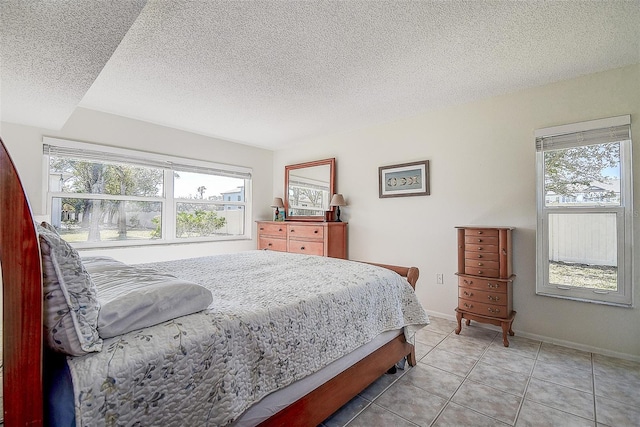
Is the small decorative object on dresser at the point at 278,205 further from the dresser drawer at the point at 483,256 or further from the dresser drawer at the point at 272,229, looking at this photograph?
the dresser drawer at the point at 483,256

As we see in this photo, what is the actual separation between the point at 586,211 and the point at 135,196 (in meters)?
4.93

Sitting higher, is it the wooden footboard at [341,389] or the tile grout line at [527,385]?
the wooden footboard at [341,389]

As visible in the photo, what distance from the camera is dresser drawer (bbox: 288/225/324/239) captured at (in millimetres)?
3922

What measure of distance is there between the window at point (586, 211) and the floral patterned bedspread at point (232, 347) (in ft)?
5.69

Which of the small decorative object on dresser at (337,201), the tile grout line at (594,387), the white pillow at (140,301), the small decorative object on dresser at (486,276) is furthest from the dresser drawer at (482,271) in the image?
the white pillow at (140,301)

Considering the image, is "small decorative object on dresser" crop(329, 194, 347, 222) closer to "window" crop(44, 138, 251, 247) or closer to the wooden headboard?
"window" crop(44, 138, 251, 247)

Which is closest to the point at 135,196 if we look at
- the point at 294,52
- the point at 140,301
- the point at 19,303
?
the point at 294,52

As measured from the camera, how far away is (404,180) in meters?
3.61

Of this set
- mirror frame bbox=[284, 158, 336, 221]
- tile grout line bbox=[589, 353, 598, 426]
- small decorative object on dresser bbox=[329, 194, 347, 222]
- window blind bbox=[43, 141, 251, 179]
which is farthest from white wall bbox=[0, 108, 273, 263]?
tile grout line bbox=[589, 353, 598, 426]

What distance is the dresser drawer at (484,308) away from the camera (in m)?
2.59

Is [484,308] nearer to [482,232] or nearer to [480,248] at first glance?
[480,248]

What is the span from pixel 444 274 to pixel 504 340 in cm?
87

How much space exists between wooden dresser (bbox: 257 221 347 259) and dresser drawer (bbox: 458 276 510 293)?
166 cm

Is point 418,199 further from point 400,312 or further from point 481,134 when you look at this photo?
point 400,312
